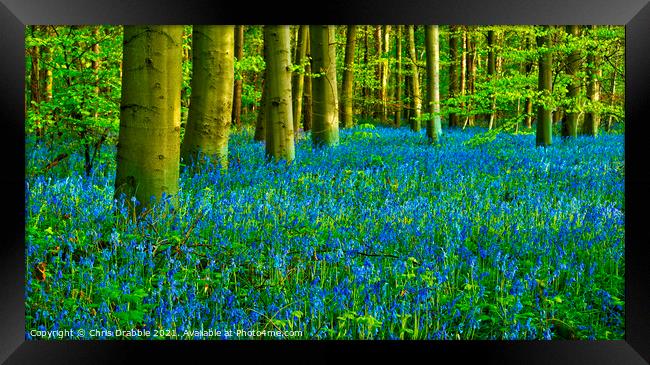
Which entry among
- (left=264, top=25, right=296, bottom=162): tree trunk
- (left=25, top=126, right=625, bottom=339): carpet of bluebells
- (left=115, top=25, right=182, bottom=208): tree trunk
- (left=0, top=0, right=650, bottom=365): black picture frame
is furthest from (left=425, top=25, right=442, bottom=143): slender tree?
(left=0, top=0, right=650, bottom=365): black picture frame

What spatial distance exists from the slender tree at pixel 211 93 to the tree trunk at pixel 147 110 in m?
3.01

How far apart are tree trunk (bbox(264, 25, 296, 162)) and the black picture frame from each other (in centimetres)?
575

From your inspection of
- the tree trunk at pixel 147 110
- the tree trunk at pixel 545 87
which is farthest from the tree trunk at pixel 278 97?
the tree trunk at pixel 545 87

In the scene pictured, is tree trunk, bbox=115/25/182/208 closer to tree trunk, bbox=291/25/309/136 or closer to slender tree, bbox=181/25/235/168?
slender tree, bbox=181/25/235/168

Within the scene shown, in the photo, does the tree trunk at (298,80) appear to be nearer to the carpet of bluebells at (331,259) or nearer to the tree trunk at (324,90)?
the tree trunk at (324,90)

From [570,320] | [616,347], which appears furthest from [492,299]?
Answer: [616,347]

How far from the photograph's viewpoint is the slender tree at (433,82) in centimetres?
1242

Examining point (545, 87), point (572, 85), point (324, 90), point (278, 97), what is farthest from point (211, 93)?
point (572, 85)
